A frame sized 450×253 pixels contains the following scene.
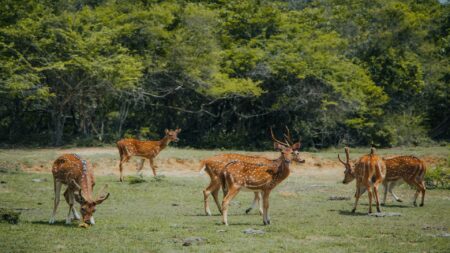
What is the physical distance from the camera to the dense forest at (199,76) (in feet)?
108

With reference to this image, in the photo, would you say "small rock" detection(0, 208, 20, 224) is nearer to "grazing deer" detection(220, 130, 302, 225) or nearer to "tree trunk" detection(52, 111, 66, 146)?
"grazing deer" detection(220, 130, 302, 225)

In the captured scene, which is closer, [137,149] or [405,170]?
[405,170]

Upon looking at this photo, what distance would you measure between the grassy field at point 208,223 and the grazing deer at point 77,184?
1.24ft

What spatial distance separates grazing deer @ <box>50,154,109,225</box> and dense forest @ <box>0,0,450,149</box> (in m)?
17.0

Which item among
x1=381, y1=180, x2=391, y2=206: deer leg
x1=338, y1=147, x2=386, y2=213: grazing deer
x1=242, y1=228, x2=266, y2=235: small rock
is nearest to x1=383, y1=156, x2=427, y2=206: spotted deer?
x1=381, y1=180, x2=391, y2=206: deer leg

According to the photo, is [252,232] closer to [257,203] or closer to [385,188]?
[257,203]

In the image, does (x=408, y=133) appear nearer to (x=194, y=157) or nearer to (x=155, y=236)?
(x=194, y=157)

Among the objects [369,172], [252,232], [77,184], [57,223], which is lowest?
[57,223]

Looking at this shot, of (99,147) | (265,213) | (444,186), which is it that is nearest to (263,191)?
(265,213)

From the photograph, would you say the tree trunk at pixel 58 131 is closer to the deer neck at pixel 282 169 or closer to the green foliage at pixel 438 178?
the green foliage at pixel 438 178

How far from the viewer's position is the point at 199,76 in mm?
36094

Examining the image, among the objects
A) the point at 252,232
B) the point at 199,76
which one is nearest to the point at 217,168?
the point at 252,232

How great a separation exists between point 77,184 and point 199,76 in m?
22.1

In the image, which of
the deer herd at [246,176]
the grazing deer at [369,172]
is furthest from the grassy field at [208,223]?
the grazing deer at [369,172]
